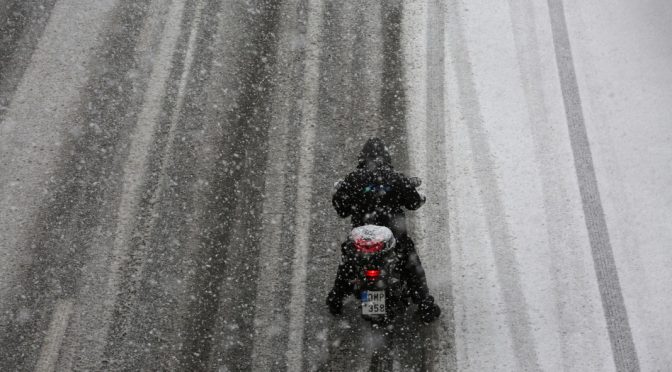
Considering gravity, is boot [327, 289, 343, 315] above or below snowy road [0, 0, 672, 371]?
below

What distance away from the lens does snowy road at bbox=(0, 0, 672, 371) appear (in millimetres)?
7949

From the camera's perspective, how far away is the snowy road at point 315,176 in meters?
7.95

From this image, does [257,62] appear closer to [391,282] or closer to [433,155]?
[433,155]

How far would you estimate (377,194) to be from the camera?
24.5ft

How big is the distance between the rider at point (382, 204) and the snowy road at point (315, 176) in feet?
1.46

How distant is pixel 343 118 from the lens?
9898 mm

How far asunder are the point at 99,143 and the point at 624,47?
7.14m

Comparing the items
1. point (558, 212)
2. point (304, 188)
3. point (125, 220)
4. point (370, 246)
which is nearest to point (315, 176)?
point (304, 188)

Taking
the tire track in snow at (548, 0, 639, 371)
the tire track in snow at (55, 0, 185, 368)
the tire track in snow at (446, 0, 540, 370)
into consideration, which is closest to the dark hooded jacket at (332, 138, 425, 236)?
the tire track in snow at (446, 0, 540, 370)

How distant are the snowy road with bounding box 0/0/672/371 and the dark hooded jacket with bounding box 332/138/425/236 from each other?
117 centimetres

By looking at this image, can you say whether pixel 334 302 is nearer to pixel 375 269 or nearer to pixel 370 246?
pixel 375 269

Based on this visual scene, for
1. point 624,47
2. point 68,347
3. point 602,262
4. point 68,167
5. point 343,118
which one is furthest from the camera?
point 624,47

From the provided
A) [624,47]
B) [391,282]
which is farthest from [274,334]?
[624,47]

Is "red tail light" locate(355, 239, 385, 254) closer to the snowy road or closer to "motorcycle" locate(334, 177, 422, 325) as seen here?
"motorcycle" locate(334, 177, 422, 325)
